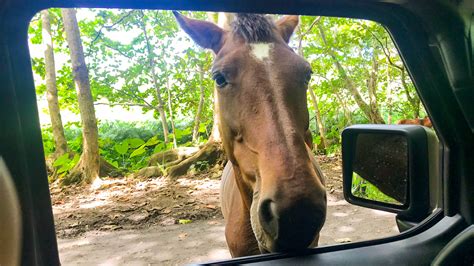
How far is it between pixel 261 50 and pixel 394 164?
0.99 metres

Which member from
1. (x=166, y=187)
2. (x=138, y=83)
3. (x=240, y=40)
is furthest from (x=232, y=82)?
(x=166, y=187)

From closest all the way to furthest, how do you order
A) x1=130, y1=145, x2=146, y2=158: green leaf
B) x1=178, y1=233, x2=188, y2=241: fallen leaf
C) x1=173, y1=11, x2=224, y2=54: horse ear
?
1. x1=173, y1=11, x2=224, y2=54: horse ear
2. x1=178, y1=233, x2=188, y2=241: fallen leaf
3. x1=130, y1=145, x2=146, y2=158: green leaf

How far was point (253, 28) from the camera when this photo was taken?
7.43ft

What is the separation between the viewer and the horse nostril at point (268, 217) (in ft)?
4.98

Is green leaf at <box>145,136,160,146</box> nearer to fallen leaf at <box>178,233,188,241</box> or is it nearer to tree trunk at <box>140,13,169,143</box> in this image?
tree trunk at <box>140,13,169,143</box>

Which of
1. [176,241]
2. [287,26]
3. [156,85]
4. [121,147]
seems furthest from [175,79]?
[287,26]

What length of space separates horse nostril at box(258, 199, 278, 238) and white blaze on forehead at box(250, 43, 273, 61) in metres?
0.91

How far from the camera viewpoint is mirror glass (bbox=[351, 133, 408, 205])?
1584 millimetres

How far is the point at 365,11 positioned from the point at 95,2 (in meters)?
0.97

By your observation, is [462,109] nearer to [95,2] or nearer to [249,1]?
[249,1]

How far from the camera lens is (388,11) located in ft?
4.55

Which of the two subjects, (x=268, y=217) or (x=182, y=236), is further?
(x=182, y=236)

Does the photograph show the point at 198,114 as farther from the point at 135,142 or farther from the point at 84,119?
the point at 84,119

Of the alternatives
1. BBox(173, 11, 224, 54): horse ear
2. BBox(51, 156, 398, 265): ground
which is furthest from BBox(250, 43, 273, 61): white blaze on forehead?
BBox(51, 156, 398, 265): ground
